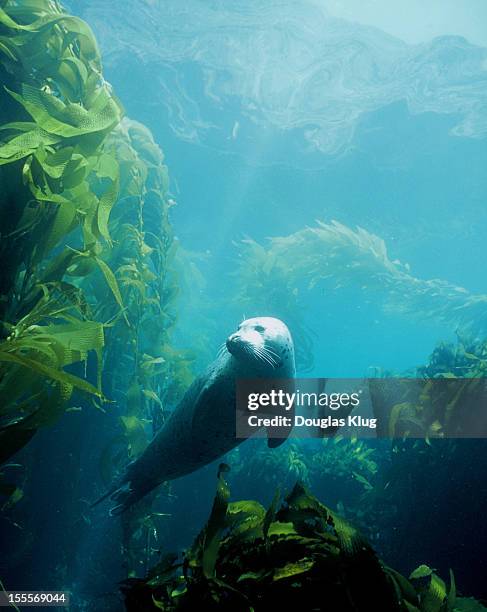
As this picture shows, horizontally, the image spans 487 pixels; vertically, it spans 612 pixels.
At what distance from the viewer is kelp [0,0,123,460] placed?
1712 mm

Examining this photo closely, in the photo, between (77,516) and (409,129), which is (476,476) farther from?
(409,129)

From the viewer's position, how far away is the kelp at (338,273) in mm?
11125

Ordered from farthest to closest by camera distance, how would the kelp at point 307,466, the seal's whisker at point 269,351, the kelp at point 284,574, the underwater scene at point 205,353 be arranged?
1. the kelp at point 307,466
2. the seal's whisker at point 269,351
3. the underwater scene at point 205,353
4. the kelp at point 284,574

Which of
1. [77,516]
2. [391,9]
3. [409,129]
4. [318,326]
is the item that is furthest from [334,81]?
[318,326]

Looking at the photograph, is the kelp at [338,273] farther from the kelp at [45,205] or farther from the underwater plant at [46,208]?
the kelp at [45,205]

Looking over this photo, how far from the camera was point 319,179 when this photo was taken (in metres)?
16.0

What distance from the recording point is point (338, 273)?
53.3 feet

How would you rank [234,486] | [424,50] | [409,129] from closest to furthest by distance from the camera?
[234,486] < [424,50] < [409,129]

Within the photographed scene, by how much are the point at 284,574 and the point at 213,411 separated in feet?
4.96

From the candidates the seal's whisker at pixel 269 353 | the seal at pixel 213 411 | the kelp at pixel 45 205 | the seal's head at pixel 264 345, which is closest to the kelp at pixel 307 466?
the seal at pixel 213 411

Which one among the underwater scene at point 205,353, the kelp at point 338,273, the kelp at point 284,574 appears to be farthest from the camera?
the kelp at point 338,273

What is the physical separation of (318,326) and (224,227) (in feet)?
45.2

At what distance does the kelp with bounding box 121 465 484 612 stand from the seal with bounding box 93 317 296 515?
1.07 meters

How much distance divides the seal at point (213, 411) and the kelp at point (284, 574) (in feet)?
3.51
